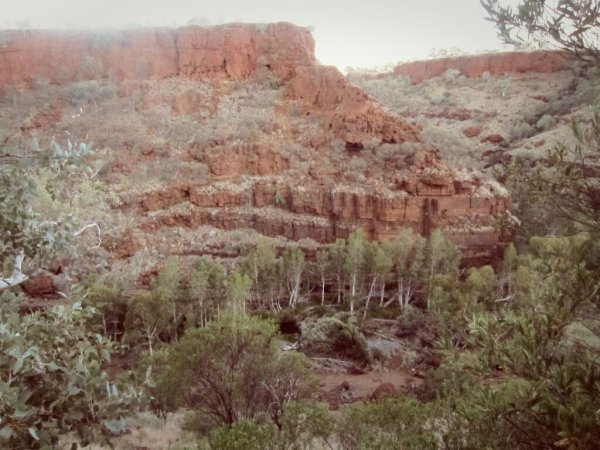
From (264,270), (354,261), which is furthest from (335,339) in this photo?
(264,270)

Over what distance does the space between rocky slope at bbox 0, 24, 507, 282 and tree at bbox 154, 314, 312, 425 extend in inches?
775

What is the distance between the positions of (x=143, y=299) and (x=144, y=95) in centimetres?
2677

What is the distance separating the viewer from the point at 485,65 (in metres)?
63.3

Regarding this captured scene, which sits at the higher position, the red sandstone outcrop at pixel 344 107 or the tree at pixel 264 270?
the red sandstone outcrop at pixel 344 107

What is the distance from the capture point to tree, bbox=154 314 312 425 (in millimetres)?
11031

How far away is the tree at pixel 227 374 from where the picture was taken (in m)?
11.0

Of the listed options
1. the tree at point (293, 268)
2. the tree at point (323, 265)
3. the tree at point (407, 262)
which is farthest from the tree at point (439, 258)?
the tree at point (293, 268)

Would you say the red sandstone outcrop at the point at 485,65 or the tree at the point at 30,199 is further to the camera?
the red sandstone outcrop at the point at 485,65

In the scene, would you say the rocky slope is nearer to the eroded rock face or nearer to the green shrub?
the eroded rock face

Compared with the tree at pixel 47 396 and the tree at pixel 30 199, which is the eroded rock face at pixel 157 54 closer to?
the tree at pixel 30 199

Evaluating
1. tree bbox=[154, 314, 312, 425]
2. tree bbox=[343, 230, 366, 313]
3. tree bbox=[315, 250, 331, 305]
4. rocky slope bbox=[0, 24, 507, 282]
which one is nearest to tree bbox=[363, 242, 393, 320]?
tree bbox=[343, 230, 366, 313]

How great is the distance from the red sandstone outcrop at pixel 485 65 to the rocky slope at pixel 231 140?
2336 cm

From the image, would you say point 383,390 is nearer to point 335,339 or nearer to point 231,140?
point 335,339

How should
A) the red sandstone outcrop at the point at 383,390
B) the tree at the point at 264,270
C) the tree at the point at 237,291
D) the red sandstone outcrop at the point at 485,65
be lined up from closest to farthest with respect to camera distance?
1. the red sandstone outcrop at the point at 383,390
2. the tree at the point at 237,291
3. the tree at the point at 264,270
4. the red sandstone outcrop at the point at 485,65
